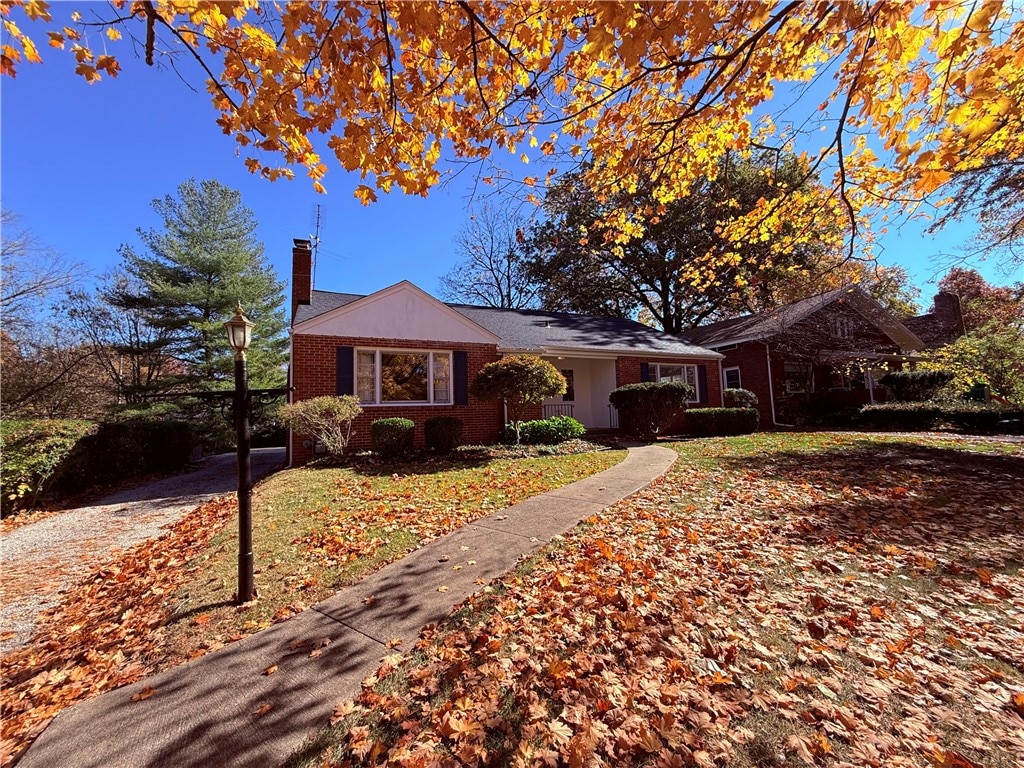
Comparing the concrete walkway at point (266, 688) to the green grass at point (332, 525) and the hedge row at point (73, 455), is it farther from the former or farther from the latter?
the hedge row at point (73, 455)

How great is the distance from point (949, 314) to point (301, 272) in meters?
35.3

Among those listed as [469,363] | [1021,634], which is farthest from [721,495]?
[469,363]

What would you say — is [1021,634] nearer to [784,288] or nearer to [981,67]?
[981,67]

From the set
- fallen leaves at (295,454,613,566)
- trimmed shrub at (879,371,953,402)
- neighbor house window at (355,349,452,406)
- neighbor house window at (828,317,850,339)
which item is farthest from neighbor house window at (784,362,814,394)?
neighbor house window at (355,349,452,406)

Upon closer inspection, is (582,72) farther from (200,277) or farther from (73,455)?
(200,277)

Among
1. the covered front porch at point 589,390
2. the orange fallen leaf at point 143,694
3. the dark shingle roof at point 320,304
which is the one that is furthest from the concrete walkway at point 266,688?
the covered front porch at point 589,390

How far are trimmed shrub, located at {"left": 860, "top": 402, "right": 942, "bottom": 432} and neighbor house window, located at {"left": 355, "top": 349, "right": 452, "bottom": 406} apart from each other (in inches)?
617

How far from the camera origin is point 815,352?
1803 centimetres

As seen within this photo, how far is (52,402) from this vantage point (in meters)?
13.8

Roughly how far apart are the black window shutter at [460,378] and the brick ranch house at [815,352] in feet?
43.2

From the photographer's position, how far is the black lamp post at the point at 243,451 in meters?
3.72

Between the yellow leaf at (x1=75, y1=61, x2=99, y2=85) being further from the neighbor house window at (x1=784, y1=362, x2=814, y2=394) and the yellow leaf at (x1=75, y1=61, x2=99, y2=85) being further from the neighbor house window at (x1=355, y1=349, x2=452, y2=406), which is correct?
the neighbor house window at (x1=784, y1=362, x2=814, y2=394)

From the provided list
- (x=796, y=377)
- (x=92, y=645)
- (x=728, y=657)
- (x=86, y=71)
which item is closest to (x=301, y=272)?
(x=86, y=71)

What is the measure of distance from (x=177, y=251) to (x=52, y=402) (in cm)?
807
